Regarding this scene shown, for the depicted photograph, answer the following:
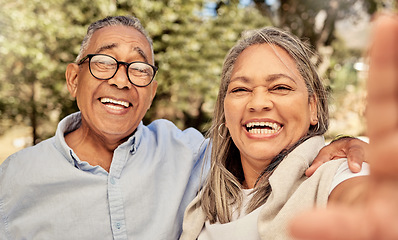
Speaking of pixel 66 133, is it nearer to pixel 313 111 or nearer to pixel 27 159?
pixel 27 159

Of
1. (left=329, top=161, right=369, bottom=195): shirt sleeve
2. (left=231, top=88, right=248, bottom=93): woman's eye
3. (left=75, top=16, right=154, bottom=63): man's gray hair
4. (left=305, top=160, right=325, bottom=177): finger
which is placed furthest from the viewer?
(left=75, top=16, right=154, bottom=63): man's gray hair

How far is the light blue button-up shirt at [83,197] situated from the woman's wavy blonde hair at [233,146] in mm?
207

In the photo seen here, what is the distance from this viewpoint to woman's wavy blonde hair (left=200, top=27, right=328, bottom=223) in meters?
1.81

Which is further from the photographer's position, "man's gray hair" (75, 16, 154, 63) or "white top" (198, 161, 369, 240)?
"man's gray hair" (75, 16, 154, 63)

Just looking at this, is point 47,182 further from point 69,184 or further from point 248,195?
point 248,195

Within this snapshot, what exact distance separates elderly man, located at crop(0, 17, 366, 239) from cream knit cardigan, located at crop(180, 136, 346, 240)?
665mm

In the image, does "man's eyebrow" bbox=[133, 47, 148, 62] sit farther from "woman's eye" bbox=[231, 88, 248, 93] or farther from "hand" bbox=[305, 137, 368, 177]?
"hand" bbox=[305, 137, 368, 177]

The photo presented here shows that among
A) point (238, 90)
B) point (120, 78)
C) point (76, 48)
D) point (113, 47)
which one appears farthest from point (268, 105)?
point (76, 48)

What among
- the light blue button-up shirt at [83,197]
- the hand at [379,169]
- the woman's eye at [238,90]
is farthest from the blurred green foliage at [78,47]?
the hand at [379,169]

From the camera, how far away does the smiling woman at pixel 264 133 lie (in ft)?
5.37

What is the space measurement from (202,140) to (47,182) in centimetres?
94

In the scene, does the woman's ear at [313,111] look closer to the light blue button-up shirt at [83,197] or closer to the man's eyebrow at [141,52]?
the light blue button-up shirt at [83,197]

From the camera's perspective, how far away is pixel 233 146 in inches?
82.7

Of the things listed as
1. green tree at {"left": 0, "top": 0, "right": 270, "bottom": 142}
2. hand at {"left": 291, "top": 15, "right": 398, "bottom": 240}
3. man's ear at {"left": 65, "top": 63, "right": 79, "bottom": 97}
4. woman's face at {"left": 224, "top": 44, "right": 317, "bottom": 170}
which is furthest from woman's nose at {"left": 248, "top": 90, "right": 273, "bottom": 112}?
green tree at {"left": 0, "top": 0, "right": 270, "bottom": 142}
